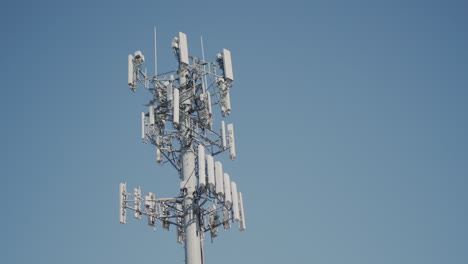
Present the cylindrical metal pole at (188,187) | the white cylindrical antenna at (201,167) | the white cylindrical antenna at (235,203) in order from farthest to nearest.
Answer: the white cylindrical antenna at (235,203)
the cylindrical metal pole at (188,187)
the white cylindrical antenna at (201,167)

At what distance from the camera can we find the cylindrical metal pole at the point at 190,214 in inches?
1331

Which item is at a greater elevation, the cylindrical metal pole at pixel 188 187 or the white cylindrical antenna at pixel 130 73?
the white cylindrical antenna at pixel 130 73

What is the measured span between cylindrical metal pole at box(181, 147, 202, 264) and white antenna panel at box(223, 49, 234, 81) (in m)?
4.99

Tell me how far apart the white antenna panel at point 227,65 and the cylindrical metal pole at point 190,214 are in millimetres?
4989

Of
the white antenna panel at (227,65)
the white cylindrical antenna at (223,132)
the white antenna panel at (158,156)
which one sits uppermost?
the white antenna panel at (227,65)

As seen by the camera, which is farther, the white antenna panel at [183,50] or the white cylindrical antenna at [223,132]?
the white antenna panel at [183,50]

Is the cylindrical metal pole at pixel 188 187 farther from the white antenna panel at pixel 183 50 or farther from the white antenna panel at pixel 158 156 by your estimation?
the white antenna panel at pixel 158 156

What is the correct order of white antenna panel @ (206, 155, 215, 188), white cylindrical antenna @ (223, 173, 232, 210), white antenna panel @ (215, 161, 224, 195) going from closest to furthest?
white antenna panel @ (206, 155, 215, 188)
white antenna panel @ (215, 161, 224, 195)
white cylindrical antenna @ (223, 173, 232, 210)

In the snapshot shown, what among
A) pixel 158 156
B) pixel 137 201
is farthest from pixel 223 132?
pixel 137 201

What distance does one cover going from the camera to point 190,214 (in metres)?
35.0

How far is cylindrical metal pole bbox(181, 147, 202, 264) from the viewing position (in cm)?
3381

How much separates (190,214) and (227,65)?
9422mm

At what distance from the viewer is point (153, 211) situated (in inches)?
1438

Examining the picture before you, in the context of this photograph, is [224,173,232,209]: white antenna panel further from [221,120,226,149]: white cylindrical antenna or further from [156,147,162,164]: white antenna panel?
[156,147,162,164]: white antenna panel
